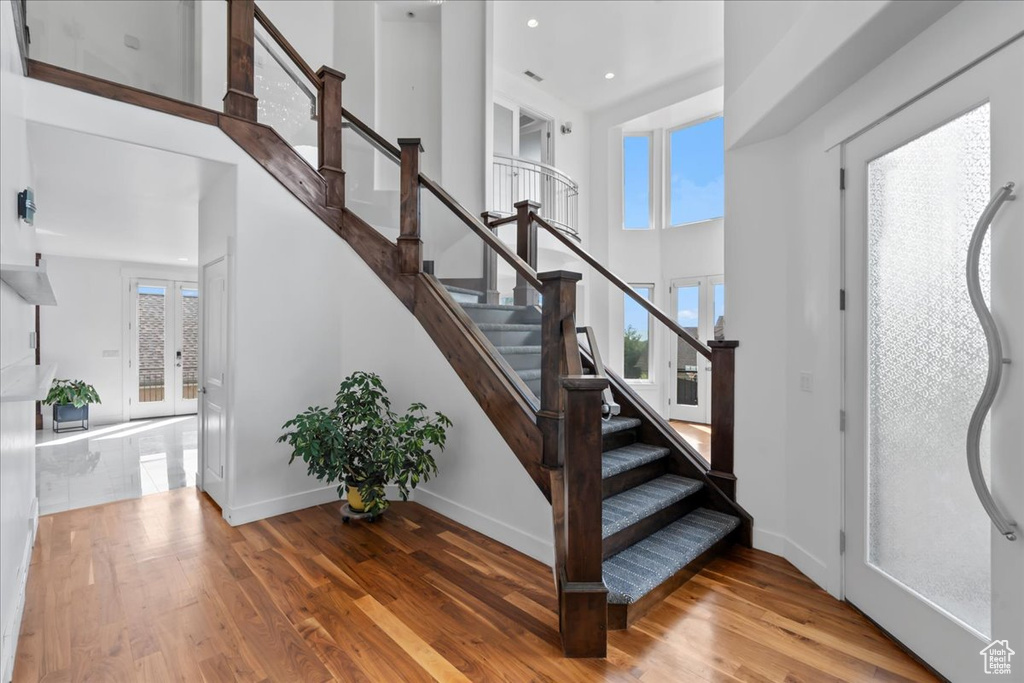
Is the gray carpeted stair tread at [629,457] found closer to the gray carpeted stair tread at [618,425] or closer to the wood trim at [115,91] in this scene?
the gray carpeted stair tread at [618,425]

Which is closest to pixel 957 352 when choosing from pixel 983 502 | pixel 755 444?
pixel 983 502

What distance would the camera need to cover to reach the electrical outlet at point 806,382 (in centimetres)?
256

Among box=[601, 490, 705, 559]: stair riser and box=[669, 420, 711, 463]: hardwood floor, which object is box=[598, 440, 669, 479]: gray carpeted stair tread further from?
box=[669, 420, 711, 463]: hardwood floor

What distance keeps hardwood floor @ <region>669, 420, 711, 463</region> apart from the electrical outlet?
197cm

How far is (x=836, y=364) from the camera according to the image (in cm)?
238


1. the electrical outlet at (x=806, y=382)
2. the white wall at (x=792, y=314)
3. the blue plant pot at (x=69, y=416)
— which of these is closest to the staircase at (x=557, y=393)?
the white wall at (x=792, y=314)

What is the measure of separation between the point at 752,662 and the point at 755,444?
4.32 ft

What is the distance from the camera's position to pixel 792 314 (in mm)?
2711

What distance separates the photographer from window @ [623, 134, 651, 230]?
26.2 ft

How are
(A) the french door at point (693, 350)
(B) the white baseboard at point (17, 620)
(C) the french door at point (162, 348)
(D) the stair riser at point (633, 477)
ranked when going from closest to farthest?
1. (B) the white baseboard at point (17, 620)
2. (D) the stair riser at point (633, 477)
3. (A) the french door at point (693, 350)
4. (C) the french door at point (162, 348)

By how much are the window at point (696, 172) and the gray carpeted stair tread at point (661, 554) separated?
5625 millimetres

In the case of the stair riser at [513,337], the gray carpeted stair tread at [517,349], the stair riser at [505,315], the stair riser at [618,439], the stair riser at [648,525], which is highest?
the stair riser at [505,315]

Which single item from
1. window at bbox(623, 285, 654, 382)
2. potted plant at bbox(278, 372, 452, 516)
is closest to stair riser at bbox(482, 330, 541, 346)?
potted plant at bbox(278, 372, 452, 516)

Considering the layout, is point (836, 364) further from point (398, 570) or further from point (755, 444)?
point (398, 570)
